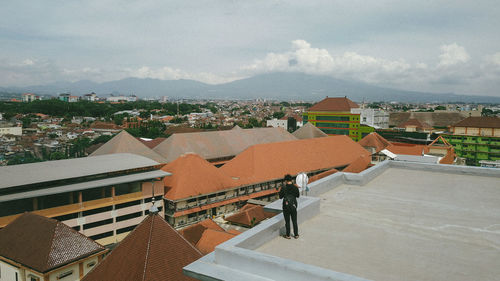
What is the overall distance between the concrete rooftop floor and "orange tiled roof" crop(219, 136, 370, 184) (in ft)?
62.2

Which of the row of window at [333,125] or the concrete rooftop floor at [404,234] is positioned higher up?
the concrete rooftop floor at [404,234]

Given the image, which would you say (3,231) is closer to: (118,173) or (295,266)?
(118,173)

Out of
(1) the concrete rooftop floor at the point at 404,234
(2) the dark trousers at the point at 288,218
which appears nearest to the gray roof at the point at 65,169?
(1) the concrete rooftop floor at the point at 404,234

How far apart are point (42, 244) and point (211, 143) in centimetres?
2348

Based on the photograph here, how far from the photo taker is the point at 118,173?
829 inches

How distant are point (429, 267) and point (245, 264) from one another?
2065 mm

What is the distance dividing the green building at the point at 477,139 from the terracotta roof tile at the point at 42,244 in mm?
38875

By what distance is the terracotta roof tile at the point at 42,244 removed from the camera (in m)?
11.7

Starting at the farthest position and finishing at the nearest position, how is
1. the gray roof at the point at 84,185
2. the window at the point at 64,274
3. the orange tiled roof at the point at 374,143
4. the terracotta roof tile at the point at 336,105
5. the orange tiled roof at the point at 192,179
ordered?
the terracotta roof tile at the point at 336,105, the orange tiled roof at the point at 374,143, the orange tiled roof at the point at 192,179, the gray roof at the point at 84,185, the window at the point at 64,274

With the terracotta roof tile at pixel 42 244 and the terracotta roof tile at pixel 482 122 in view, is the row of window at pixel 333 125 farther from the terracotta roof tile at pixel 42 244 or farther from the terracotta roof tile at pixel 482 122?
the terracotta roof tile at pixel 42 244

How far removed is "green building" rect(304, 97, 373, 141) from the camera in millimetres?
51312

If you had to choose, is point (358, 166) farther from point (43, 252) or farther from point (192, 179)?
point (43, 252)

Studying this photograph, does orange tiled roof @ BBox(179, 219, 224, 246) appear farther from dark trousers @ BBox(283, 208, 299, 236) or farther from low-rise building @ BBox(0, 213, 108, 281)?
dark trousers @ BBox(283, 208, 299, 236)

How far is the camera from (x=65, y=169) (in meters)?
19.8
